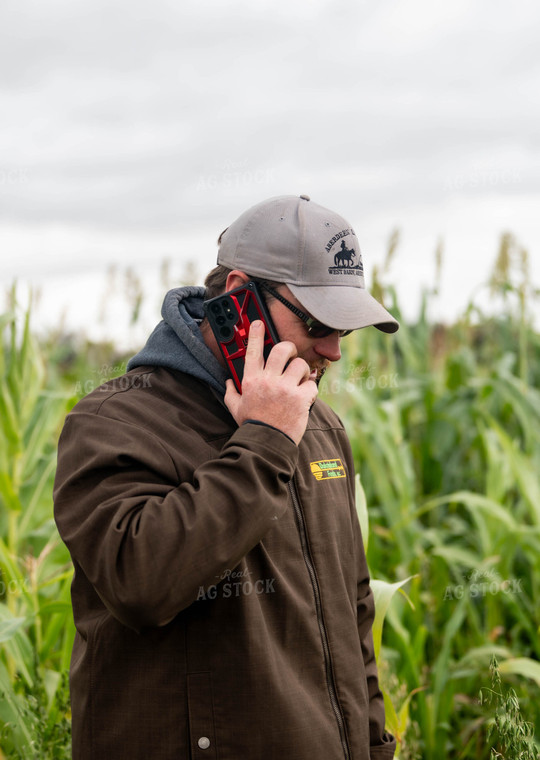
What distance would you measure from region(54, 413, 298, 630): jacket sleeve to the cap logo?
0.42 meters

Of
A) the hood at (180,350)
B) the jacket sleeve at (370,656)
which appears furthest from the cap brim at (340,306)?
the jacket sleeve at (370,656)

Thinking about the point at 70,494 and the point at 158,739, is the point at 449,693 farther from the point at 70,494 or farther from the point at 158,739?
the point at 70,494

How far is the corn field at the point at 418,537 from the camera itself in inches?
82.4

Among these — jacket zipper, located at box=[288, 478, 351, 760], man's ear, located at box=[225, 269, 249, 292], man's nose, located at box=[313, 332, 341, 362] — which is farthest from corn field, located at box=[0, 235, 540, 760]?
man's ear, located at box=[225, 269, 249, 292]

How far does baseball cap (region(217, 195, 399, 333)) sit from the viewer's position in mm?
1516

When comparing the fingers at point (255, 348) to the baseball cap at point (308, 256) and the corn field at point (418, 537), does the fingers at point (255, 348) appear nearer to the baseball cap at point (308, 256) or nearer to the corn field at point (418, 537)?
the baseball cap at point (308, 256)

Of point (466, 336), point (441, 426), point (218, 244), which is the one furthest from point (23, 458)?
point (466, 336)

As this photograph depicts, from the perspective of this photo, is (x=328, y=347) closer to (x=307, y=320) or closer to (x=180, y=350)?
(x=307, y=320)

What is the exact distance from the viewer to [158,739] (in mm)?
1347

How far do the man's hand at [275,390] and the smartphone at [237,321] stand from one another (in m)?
0.03

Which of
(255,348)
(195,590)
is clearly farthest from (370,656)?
(255,348)

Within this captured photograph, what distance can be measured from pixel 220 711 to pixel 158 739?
0.12 meters

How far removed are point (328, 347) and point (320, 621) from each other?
547 mm

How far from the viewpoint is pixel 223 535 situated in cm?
125
